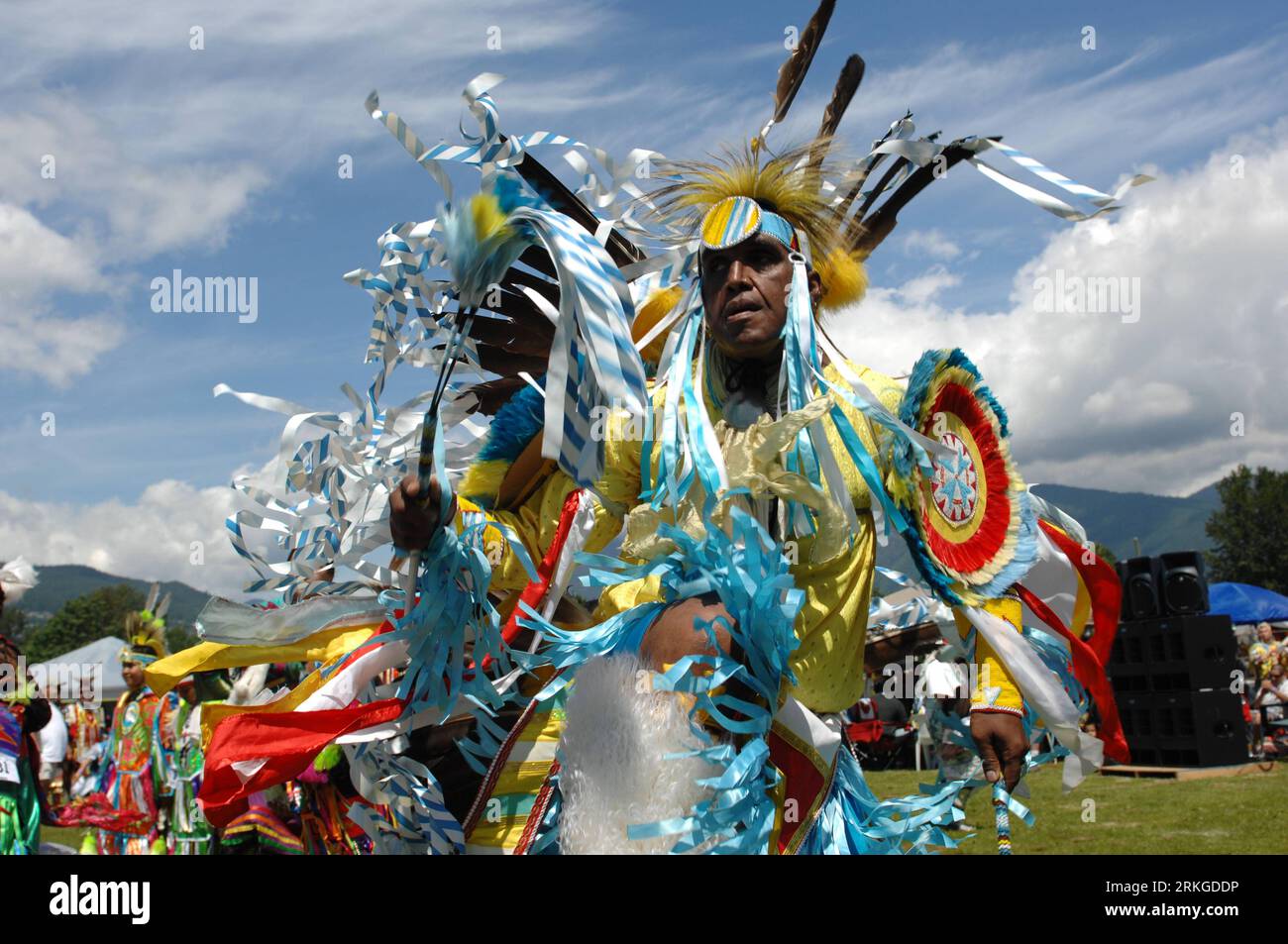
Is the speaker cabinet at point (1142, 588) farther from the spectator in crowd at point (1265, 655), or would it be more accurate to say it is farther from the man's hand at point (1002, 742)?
the man's hand at point (1002, 742)

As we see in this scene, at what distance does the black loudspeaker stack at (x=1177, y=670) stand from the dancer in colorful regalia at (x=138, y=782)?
966cm

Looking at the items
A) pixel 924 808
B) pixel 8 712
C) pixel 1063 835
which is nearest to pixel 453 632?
pixel 924 808

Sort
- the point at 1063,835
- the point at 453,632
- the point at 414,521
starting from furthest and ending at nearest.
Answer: the point at 1063,835 → the point at 453,632 → the point at 414,521

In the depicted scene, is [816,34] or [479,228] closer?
[479,228]

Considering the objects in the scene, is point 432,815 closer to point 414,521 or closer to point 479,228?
point 414,521

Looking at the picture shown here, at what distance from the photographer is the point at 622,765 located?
206 centimetres

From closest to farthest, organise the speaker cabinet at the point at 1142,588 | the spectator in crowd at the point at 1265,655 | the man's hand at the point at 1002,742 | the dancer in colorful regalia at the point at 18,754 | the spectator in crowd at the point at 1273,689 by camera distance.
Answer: the man's hand at the point at 1002,742
the dancer in colorful regalia at the point at 18,754
the speaker cabinet at the point at 1142,588
the spectator in crowd at the point at 1273,689
the spectator in crowd at the point at 1265,655

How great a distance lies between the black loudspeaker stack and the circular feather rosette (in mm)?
9975

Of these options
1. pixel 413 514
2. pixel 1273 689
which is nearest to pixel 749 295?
pixel 413 514

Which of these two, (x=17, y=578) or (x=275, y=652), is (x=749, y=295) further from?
(x=17, y=578)

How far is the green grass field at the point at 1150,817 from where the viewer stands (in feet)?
23.1

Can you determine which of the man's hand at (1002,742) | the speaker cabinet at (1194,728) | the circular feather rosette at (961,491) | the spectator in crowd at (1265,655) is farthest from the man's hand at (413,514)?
the spectator in crowd at (1265,655)

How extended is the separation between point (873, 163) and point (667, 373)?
2.67 ft

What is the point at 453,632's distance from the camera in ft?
7.77
